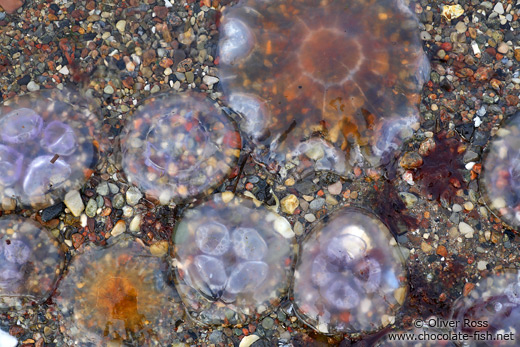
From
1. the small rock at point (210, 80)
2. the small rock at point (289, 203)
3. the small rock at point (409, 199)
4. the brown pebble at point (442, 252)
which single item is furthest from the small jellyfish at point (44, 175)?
the brown pebble at point (442, 252)

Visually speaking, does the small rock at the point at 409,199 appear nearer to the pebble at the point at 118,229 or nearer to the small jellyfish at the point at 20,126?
the pebble at the point at 118,229

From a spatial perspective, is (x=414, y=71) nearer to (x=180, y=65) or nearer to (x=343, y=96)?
(x=343, y=96)

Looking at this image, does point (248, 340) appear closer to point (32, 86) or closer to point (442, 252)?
point (442, 252)

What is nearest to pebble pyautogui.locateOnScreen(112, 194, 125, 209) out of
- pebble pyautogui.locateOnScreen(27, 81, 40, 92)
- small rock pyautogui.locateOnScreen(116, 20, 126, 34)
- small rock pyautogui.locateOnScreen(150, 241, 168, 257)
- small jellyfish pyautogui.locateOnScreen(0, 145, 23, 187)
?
small rock pyautogui.locateOnScreen(150, 241, 168, 257)

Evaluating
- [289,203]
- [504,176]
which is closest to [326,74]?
[289,203]

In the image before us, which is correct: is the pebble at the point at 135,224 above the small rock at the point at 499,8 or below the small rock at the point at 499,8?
below

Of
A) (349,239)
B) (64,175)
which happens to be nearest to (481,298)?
(349,239)
